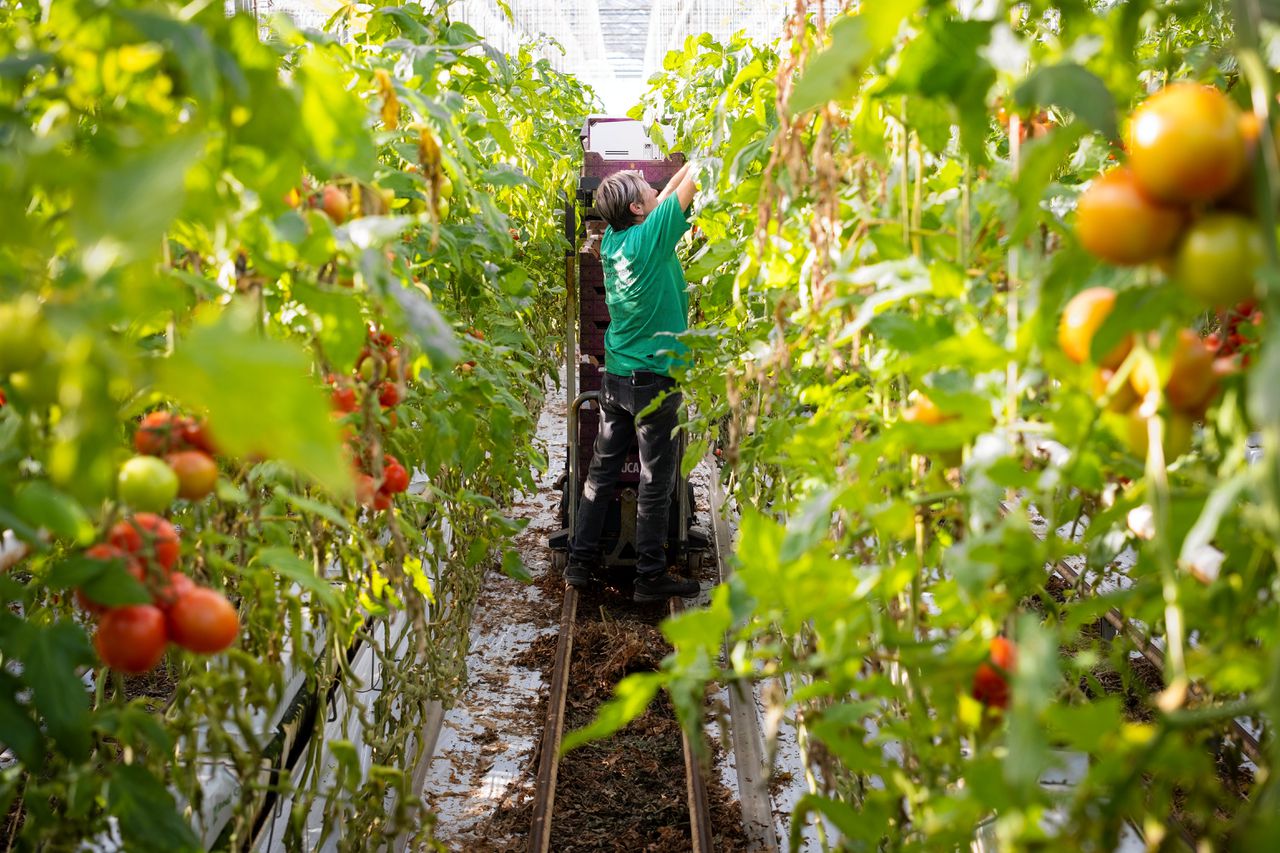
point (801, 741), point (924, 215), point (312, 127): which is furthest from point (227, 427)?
point (801, 741)

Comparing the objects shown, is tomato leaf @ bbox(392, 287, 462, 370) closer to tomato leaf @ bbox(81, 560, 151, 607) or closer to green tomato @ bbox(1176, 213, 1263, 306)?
tomato leaf @ bbox(81, 560, 151, 607)

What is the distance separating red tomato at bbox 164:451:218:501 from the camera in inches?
31.6

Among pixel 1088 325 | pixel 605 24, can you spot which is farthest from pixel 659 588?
pixel 605 24

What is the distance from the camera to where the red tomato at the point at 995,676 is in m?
0.73

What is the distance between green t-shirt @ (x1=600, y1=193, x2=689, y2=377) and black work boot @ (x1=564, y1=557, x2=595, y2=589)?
2.02 feet

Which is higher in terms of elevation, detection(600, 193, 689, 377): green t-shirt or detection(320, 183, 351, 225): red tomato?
detection(600, 193, 689, 377): green t-shirt

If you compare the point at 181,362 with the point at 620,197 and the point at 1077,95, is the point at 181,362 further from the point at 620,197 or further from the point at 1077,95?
the point at 620,197

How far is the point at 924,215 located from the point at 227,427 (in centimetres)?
93

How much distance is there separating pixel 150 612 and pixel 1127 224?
695 mm

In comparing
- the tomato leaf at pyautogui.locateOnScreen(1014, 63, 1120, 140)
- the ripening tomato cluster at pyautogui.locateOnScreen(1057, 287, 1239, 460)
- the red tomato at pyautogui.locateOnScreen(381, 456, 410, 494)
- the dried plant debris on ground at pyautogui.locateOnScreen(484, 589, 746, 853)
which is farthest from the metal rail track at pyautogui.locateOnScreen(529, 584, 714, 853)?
the tomato leaf at pyautogui.locateOnScreen(1014, 63, 1120, 140)

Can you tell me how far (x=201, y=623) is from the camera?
79 centimetres

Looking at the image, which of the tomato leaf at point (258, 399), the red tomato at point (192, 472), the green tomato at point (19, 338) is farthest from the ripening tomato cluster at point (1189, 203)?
the red tomato at point (192, 472)

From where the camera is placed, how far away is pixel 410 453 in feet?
5.40

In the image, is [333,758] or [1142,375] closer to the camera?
[1142,375]
